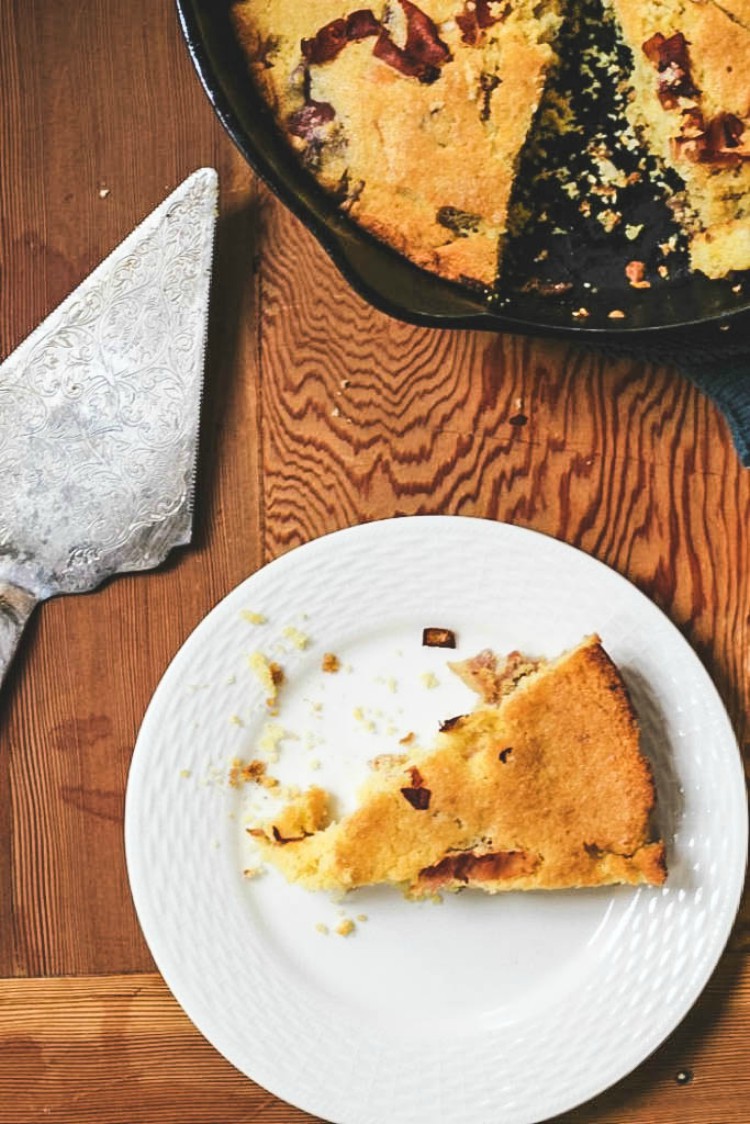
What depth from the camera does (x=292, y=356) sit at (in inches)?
67.6

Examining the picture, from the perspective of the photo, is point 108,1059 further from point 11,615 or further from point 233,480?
point 233,480

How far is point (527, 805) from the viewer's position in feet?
5.16

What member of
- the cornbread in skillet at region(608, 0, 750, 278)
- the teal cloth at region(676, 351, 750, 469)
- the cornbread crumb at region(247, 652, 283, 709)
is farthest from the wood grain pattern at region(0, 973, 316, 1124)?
the cornbread in skillet at region(608, 0, 750, 278)

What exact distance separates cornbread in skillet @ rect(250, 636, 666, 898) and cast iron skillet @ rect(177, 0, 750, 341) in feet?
1.49

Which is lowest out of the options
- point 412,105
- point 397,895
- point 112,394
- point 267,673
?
point 397,895

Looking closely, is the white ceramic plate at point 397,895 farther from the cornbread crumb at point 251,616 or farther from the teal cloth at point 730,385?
the teal cloth at point 730,385

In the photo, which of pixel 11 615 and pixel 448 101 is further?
pixel 11 615

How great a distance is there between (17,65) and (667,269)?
40.9 inches

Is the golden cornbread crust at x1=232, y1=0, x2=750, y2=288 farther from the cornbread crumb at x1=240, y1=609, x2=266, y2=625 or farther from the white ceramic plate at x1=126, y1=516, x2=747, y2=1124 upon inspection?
the cornbread crumb at x1=240, y1=609, x2=266, y2=625

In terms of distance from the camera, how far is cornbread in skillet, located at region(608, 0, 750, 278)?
152 cm

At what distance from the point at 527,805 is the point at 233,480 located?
0.66m

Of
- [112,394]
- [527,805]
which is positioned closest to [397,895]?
[527,805]

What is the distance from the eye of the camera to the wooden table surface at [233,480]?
67.1 inches

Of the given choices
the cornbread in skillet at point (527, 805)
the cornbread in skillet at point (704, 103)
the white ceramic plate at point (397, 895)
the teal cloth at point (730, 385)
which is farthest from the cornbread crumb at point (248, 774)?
the cornbread in skillet at point (704, 103)
